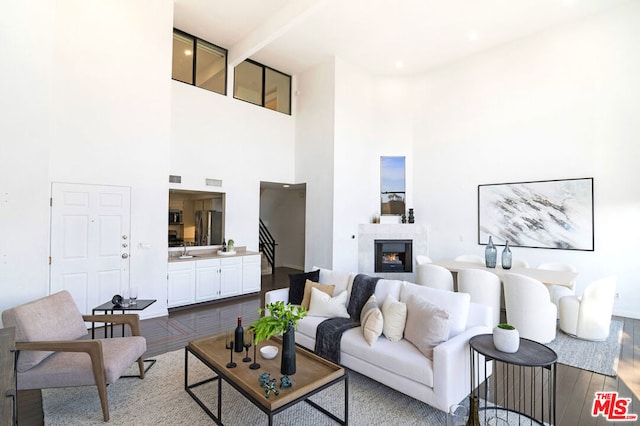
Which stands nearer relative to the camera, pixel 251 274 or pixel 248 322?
pixel 248 322

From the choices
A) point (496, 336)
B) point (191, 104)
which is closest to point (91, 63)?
point (191, 104)

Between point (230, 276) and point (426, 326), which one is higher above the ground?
point (426, 326)

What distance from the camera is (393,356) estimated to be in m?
2.64

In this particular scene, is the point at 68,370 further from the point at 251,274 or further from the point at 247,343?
the point at 251,274

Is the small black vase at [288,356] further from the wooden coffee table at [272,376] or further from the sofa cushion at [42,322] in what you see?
the sofa cushion at [42,322]

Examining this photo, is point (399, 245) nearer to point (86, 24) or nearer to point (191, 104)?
point (191, 104)

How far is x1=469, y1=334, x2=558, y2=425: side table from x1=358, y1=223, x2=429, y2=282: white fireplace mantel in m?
3.99

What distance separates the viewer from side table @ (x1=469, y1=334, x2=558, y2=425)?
220 cm

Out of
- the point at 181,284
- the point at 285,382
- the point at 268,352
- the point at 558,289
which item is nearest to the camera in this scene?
the point at 285,382

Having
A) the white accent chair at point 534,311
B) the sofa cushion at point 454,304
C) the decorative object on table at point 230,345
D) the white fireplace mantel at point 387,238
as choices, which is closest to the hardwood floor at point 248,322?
the white accent chair at point 534,311

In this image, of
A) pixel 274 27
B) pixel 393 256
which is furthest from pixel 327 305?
pixel 274 27

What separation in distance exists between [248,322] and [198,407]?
215 centimetres

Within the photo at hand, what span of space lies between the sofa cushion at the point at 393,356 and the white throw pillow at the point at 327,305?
0.40 m

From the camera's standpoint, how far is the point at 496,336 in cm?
235
